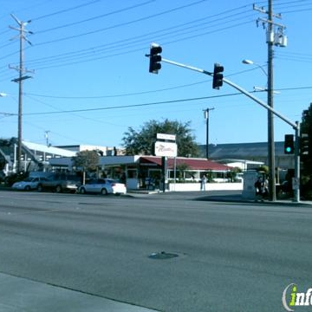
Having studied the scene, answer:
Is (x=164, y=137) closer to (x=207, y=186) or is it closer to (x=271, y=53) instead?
(x=207, y=186)

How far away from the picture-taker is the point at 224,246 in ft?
37.4

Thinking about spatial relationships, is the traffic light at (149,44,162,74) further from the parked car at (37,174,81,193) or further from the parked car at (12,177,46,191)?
the parked car at (12,177,46,191)

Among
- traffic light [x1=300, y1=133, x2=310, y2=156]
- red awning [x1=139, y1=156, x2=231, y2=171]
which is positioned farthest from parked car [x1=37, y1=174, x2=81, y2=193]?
traffic light [x1=300, y1=133, x2=310, y2=156]

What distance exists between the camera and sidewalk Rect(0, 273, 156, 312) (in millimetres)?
6652

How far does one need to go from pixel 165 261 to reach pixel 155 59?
46.8 ft

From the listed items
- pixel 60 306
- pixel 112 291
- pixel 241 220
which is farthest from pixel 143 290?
pixel 241 220

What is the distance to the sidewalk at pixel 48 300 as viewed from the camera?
21.8 feet

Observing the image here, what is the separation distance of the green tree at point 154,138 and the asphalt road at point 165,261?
6085 cm

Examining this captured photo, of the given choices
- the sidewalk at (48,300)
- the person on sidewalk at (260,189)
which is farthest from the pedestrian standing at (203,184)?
the sidewalk at (48,300)

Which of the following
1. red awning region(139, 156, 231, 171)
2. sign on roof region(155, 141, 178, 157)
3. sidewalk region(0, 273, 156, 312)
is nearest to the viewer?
sidewalk region(0, 273, 156, 312)

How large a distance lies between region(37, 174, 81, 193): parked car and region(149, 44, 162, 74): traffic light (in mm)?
26420

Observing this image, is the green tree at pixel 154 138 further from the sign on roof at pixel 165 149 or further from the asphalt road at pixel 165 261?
the asphalt road at pixel 165 261

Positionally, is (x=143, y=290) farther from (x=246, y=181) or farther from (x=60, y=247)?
(x=246, y=181)

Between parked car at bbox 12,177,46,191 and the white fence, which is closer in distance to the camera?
the white fence
